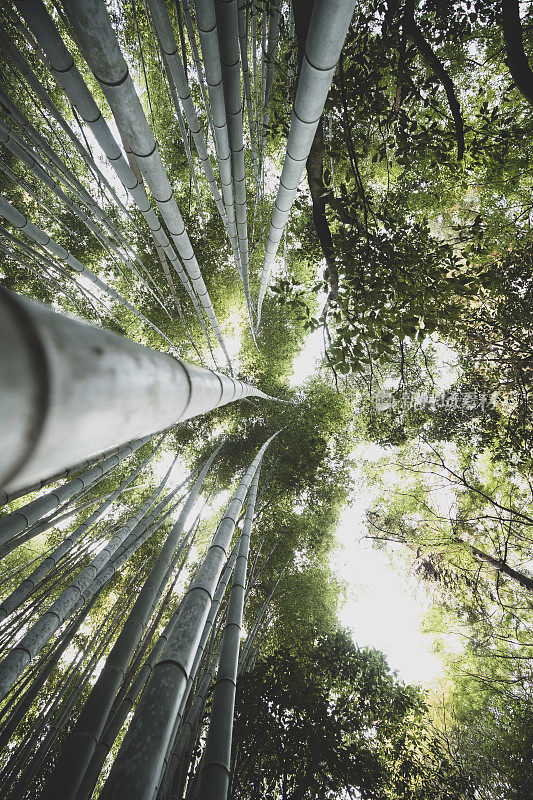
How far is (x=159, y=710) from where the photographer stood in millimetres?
1179

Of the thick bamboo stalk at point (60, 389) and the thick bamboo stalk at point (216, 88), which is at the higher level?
the thick bamboo stalk at point (216, 88)

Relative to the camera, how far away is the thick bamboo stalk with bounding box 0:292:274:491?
0.31 metres

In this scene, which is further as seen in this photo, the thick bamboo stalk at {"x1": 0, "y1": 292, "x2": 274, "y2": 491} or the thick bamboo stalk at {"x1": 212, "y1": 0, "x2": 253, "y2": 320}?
the thick bamboo stalk at {"x1": 212, "y1": 0, "x2": 253, "y2": 320}

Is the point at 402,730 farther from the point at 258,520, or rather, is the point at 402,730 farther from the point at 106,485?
the point at 106,485

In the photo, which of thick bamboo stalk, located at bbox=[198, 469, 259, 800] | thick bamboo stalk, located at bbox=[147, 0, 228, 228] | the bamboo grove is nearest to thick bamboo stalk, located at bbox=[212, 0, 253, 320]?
the bamboo grove

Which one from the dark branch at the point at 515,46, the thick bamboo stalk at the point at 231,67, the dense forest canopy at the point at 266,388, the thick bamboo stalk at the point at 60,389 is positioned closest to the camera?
the thick bamboo stalk at the point at 60,389

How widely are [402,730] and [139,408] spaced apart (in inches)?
198

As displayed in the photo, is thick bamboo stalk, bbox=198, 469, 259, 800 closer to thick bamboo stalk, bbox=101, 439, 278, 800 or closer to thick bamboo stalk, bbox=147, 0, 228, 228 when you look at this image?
thick bamboo stalk, bbox=101, 439, 278, 800

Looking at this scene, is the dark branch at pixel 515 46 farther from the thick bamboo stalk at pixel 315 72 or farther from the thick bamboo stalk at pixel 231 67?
the thick bamboo stalk at pixel 231 67

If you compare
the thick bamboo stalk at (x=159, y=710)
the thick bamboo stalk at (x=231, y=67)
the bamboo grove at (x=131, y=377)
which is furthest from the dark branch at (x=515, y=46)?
the thick bamboo stalk at (x=159, y=710)

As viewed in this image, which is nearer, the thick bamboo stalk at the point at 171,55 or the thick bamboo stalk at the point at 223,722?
the thick bamboo stalk at the point at 223,722

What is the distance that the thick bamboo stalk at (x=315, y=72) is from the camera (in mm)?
985

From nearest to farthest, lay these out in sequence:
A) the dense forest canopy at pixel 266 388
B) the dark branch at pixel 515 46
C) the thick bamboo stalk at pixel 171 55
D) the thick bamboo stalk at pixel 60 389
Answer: the thick bamboo stalk at pixel 60 389, the dense forest canopy at pixel 266 388, the thick bamboo stalk at pixel 171 55, the dark branch at pixel 515 46

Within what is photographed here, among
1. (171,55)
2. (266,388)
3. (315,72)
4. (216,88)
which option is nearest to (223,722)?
(315,72)
